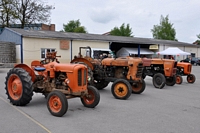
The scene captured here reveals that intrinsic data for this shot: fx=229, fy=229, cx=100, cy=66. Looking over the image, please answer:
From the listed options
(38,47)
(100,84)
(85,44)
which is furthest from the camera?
(85,44)

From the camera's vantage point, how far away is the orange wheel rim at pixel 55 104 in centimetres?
519

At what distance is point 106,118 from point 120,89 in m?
2.57

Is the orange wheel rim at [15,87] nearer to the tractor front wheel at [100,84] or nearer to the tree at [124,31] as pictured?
the tractor front wheel at [100,84]

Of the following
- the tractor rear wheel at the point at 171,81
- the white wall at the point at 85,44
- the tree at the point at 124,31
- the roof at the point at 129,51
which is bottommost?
the tractor rear wheel at the point at 171,81

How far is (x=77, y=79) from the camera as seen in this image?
216 inches

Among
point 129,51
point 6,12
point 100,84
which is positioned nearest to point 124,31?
point 129,51

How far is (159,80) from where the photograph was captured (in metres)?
10.5

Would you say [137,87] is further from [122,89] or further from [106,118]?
[106,118]

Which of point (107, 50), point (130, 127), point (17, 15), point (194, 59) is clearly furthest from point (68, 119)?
point (194, 59)

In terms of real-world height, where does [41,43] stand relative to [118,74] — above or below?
above

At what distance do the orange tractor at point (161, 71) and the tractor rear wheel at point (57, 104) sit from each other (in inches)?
243

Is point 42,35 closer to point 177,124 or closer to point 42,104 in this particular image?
point 42,104

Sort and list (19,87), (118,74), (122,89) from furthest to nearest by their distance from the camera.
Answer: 1. (118,74)
2. (122,89)
3. (19,87)

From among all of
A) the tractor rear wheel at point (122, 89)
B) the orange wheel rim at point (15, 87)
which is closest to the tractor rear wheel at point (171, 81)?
the tractor rear wheel at point (122, 89)
